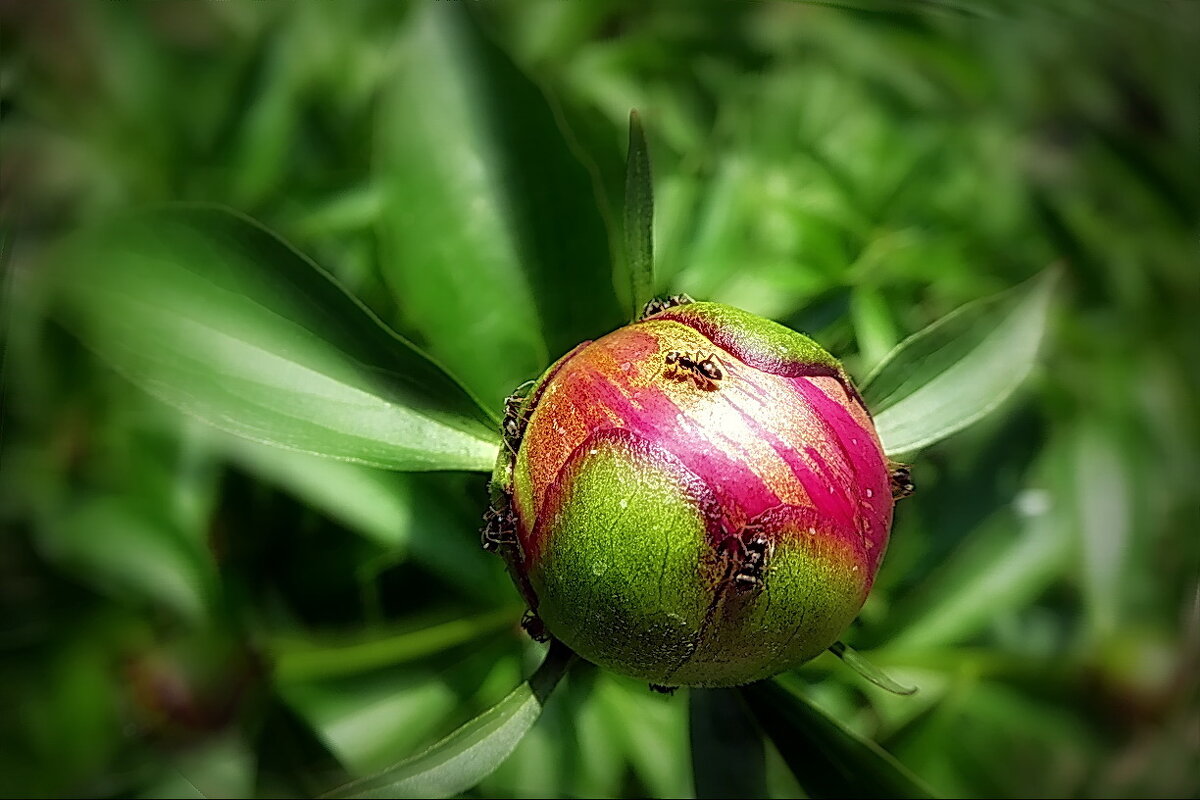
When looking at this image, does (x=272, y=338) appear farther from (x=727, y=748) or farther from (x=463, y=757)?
(x=727, y=748)

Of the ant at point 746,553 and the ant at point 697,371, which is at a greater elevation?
the ant at point 697,371

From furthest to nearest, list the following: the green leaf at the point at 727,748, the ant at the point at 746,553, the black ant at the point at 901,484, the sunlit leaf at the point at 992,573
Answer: the sunlit leaf at the point at 992,573, the green leaf at the point at 727,748, the black ant at the point at 901,484, the ant at the point at 746,553

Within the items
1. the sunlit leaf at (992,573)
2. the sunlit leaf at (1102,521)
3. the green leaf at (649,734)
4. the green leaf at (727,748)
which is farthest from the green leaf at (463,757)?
the sunlit leaf at (1102,521)

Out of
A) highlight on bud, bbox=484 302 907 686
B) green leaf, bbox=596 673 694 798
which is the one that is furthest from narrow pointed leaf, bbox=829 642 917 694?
green leaf, bbox=596 673 694 798

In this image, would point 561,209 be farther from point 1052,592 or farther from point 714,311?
point 1052,592

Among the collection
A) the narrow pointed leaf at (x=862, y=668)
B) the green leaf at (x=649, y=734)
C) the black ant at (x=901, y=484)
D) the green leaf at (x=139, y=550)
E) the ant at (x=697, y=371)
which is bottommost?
the green leaf at (x=649, y=734)

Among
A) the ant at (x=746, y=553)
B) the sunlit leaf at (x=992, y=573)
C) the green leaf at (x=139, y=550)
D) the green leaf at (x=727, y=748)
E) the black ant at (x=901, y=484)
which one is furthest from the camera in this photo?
the sunlit leaf at (x=992, y=573)

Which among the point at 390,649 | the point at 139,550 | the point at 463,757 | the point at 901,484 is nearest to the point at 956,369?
the point at 901,484

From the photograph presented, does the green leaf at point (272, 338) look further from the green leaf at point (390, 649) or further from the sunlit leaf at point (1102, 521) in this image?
the sunlit leaf at point (1102, 521)

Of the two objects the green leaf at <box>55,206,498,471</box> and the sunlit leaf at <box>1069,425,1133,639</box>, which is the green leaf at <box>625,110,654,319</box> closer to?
the green leaf at <box>55,206,498,471</box>
